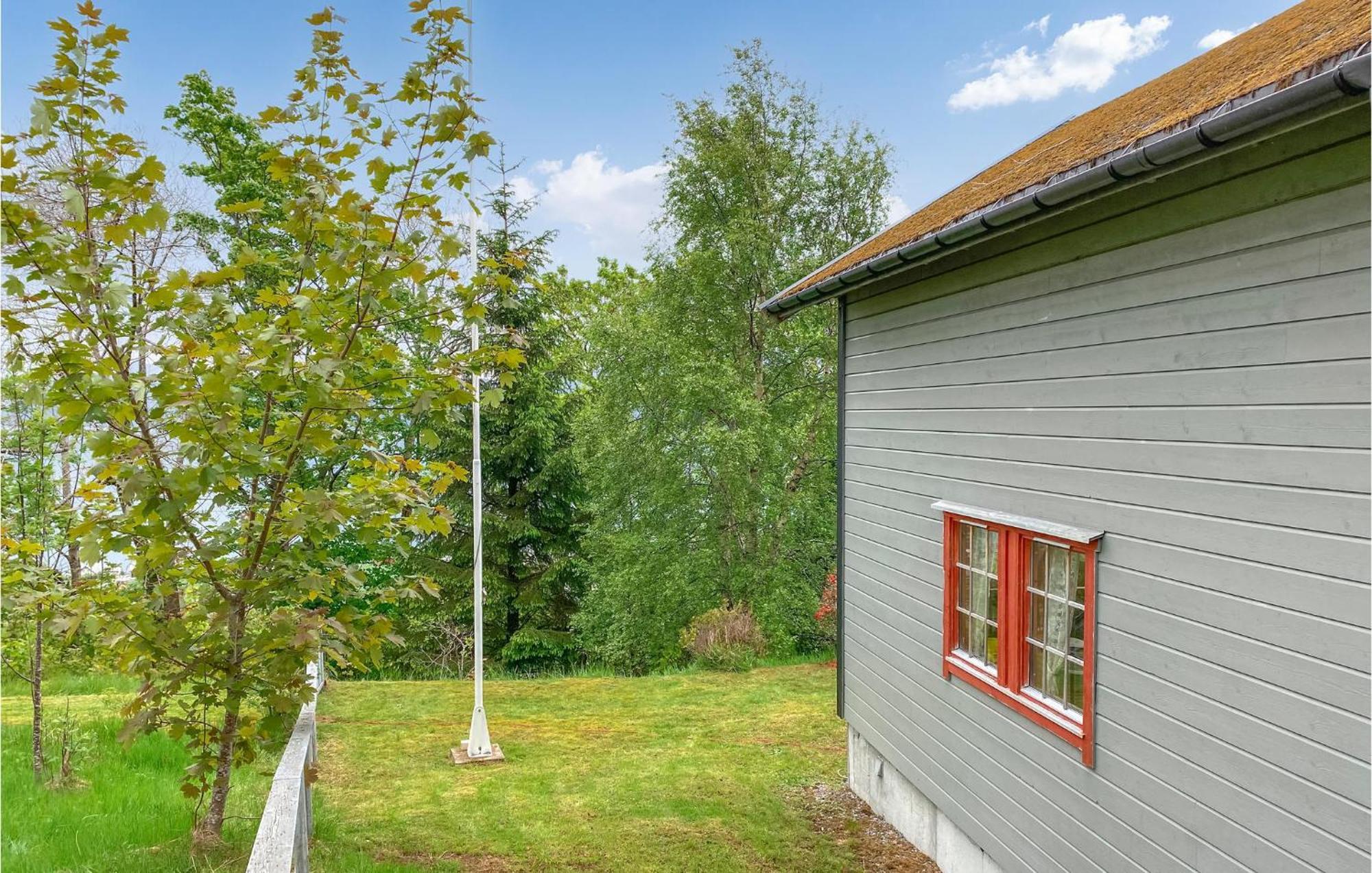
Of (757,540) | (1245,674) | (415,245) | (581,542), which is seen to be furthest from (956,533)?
(581,542)

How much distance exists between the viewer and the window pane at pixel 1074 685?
12.7ft

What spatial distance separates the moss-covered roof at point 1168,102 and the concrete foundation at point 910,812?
354 cm

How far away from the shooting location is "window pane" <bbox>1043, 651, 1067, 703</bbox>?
402cm

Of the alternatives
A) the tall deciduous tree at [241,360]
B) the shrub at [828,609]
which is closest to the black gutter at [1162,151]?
the tall deciduous tree at [241,360]

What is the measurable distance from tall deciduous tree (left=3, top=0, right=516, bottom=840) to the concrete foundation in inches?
143

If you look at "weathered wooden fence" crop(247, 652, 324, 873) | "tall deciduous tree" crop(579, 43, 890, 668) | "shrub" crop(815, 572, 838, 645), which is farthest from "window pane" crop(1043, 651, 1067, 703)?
"tall deciduous tree" crop(579, 43, 890, 668)

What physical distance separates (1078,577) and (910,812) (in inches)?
109

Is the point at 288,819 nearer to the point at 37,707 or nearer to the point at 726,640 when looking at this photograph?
the point at 37,707

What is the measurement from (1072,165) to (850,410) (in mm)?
3421

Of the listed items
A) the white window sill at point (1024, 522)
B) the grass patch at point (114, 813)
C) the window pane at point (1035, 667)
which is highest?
the white window sill at point (1024, 522)

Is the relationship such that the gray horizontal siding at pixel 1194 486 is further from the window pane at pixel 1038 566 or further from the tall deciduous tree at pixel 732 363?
the tall deciduous tree at pixel 732 363

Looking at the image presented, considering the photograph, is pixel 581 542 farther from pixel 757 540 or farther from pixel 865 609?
pixel 865 609

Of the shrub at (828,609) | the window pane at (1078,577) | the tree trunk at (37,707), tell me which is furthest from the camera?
the shrub at (828,609)

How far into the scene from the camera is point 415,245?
11.7 ft
